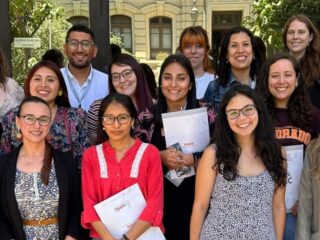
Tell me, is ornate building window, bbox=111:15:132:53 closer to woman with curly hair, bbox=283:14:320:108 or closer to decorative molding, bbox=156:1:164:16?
decorative molding, bbox=156:1:164:16

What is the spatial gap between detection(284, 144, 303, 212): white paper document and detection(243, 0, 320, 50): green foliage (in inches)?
275

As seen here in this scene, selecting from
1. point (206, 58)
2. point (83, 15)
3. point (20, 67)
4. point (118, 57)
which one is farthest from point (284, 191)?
point (83, 15)

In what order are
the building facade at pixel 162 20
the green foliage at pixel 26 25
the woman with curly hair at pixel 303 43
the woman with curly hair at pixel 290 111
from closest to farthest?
the woman with curly hair at pixel 290 111
the woman with curly hair at pixel 303 43
the green foliage at pixel 26 25
the building facade at pixel 162 20

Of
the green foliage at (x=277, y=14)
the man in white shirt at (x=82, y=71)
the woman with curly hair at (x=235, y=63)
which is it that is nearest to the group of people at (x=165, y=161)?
the woman with curly hair at (x=235, y=63)

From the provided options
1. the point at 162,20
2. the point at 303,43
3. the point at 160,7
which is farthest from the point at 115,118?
the point at 162,20

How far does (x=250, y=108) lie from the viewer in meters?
2.90

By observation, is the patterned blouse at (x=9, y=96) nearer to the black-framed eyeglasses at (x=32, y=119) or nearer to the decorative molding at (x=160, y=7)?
the black-framed eyeglasses at (x=32, y=119)

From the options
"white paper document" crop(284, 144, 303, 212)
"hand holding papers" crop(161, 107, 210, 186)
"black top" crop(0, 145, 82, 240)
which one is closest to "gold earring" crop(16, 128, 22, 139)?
"black top" crop(0, 145, 82, 240)

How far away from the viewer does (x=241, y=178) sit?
9.39 ft

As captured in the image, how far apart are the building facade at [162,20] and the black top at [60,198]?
888 inches

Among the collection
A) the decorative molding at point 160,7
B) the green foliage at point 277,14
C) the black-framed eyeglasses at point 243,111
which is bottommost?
the black-framed eyeglasses at point 243,111

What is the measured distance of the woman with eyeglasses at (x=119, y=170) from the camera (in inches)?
119

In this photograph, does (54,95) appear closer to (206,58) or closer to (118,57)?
(118,57)

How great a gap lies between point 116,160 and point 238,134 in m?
0.85
